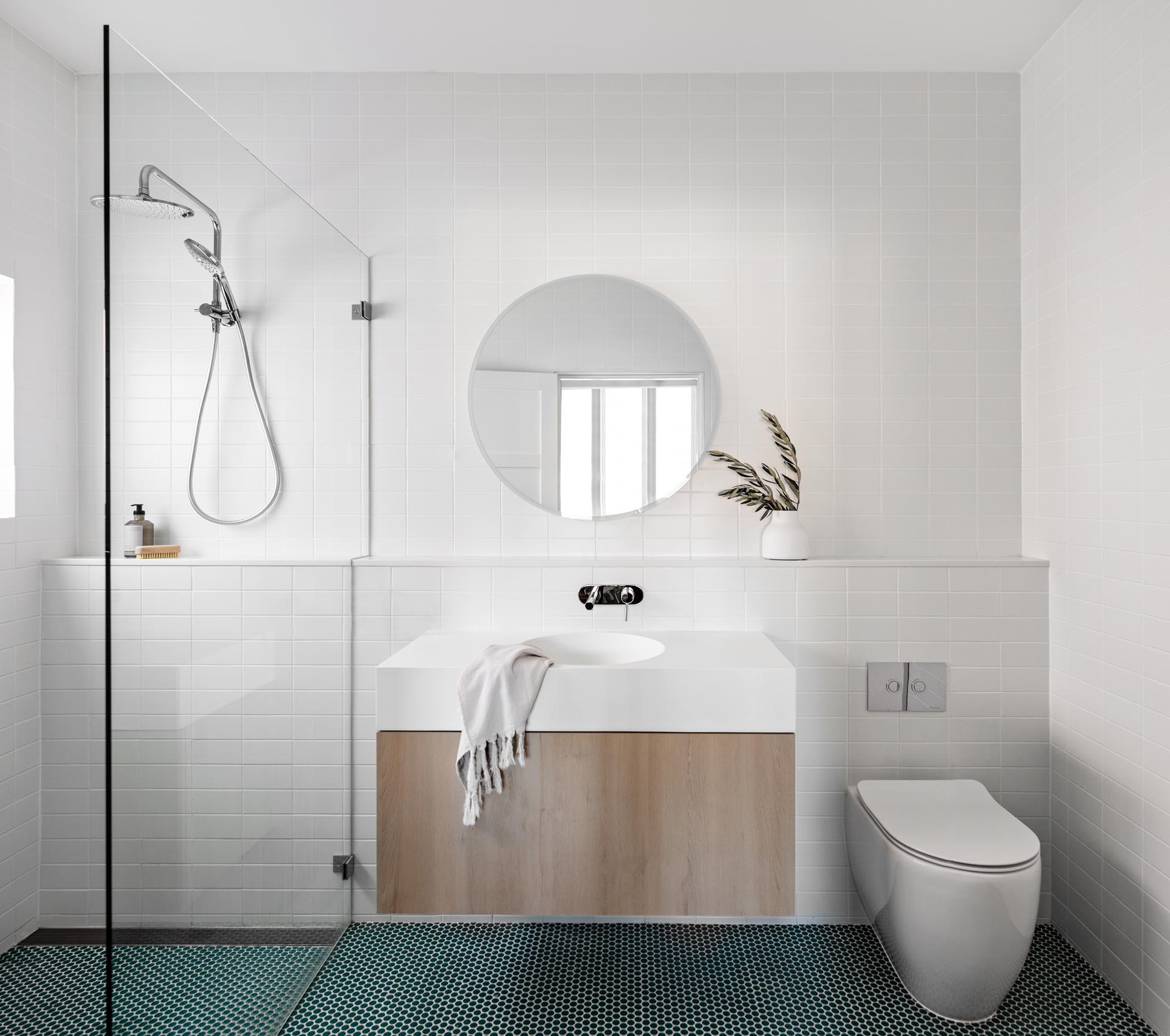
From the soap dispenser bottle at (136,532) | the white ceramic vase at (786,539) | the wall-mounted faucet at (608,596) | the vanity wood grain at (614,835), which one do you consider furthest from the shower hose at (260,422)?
the white ceramic vase at (786,539)

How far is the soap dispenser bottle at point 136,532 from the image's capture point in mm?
1190

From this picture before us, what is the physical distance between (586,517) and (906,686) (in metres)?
1.09

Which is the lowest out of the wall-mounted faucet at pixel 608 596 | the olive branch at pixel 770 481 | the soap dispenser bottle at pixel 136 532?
the wall-mounted faucet at pixel 608 596

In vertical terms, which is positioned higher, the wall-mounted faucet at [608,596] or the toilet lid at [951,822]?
the wall-mounted faucet at [608,596]

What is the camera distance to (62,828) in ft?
5.12

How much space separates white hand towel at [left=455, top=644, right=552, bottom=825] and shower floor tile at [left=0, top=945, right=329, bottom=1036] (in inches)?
22.1

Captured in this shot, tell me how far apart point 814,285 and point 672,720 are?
→ 4.62 feet

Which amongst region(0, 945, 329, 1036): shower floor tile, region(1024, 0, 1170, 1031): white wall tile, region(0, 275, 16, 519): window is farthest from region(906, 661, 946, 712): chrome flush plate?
region(0, 275, 16, 519): window

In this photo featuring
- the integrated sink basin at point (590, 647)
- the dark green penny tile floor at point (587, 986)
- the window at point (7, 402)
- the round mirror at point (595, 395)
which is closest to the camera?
the dark green penny tile floor at point (587, 986)

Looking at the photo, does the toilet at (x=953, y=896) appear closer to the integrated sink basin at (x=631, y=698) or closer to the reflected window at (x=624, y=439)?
the integrated sink basin at (x=631, y=698)

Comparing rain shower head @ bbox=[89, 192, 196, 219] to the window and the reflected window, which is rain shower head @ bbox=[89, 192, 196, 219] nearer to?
the window

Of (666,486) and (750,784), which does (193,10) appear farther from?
(750,784)

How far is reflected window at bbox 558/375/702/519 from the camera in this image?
2.20 metres

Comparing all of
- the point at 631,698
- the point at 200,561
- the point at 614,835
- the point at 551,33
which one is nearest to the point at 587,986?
the point at 614,835
